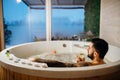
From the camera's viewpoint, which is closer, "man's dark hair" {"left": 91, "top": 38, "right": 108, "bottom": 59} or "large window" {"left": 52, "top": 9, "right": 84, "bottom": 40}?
"man's dark hair" {"left": 91, "top": 38, "right": 108, "bottom": 59}

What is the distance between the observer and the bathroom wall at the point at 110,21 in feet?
11.2

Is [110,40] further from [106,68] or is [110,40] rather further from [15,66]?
[15,66]

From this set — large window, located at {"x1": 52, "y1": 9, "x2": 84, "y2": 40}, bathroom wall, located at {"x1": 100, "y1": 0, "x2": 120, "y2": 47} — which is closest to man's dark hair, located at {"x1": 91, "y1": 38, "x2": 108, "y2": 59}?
bathroom wall, located at {"x1": 100, "y1": 0, "x2": 120, "y2": 47}

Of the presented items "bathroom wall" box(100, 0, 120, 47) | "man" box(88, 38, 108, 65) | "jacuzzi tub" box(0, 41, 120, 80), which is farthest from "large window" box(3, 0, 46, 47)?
"man" box(88, 38, 108, 65)

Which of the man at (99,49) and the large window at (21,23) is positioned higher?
the large window at (21,23)

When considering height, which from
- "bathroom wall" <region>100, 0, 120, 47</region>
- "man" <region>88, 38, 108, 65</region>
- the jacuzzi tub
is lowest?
the jacuzzi tub

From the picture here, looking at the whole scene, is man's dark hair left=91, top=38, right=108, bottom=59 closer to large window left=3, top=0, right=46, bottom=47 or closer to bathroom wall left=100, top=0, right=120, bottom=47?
bathroom wall left=100, top=0, right=120, bottom=47

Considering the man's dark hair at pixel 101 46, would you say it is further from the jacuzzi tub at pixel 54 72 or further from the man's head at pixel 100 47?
the jacuzzi tub at pixel 54 72

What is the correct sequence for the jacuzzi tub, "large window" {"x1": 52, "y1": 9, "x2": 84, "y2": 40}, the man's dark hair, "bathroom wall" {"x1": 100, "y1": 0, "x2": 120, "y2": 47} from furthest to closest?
"large window" {"x1": 52, "y1": 9, "x2": 84, "y2": 40}, "bathroom wall" {"x1": 100, "y1": 0, "x2": 120, "y2": 47}, the man's dark hair, the jacuzzi tub

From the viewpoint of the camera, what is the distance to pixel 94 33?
16.4 feet

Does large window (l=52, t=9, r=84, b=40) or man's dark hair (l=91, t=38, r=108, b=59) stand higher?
large window (l=52, t=9, r=84, b=40)

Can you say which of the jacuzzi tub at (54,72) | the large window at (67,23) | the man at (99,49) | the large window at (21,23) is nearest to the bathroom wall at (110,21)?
the large window at (67,23)

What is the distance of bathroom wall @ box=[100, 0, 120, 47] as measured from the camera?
3.42m

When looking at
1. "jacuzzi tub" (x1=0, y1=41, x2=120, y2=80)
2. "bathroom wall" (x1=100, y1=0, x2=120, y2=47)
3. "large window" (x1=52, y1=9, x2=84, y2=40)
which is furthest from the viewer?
"large window" (x1=52, y1=9, x2=84, y2=40)
